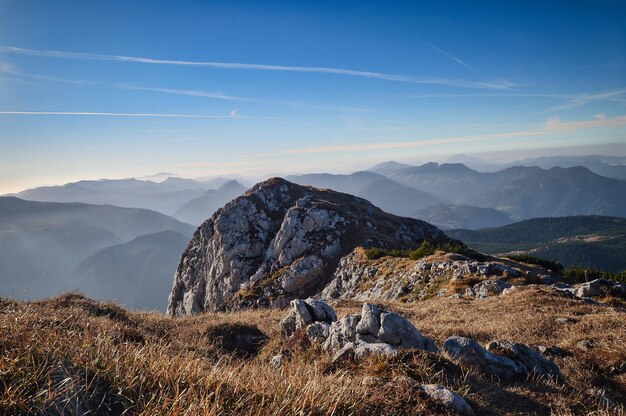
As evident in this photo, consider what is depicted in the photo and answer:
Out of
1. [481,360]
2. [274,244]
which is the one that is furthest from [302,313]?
[274,244]

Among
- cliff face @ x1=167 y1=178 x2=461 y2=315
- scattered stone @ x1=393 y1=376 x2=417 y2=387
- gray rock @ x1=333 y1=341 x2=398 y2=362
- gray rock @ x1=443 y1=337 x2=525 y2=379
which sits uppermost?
scattered stone @ x1=393 y1=376 x2=417 y2=387

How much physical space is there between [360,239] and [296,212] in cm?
1620

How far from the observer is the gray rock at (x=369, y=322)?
34.4ft

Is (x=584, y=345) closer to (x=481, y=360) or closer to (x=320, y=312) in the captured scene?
(x=481, y=360)

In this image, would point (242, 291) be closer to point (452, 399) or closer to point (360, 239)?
point (360, 239)

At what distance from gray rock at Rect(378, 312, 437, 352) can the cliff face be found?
1793 inches

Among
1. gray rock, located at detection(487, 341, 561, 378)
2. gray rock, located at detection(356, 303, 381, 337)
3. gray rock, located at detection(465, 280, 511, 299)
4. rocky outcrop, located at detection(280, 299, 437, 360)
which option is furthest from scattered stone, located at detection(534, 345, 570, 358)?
gray rock, located at detection(465, 280, 511, 299)

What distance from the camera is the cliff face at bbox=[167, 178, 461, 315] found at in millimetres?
58875

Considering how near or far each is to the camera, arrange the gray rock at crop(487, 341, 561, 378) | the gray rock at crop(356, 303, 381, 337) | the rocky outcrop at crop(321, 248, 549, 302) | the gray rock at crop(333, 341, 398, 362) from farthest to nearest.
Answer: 1. the rocky outcrop at crop(321, 248, 549, 302)
2. the gray rock at crop(356, 303, 381, 337)
3. the gray rock at crop(487, 341, 561, 378)
4. the gray rock at crop(333, 341, 398, 362)

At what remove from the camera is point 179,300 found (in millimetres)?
85062

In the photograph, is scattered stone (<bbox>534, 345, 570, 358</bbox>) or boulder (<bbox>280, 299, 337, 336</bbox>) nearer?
scattered stone (<bbox>534, 345, 570, 358</bbox>)

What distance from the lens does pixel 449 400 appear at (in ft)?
18.0

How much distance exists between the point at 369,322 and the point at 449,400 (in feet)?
17.2

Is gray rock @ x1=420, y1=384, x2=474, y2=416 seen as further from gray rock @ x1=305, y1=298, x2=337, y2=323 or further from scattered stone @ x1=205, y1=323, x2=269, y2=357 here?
scattered stone @ x1=205, y1=323, x2=269, y2=357
